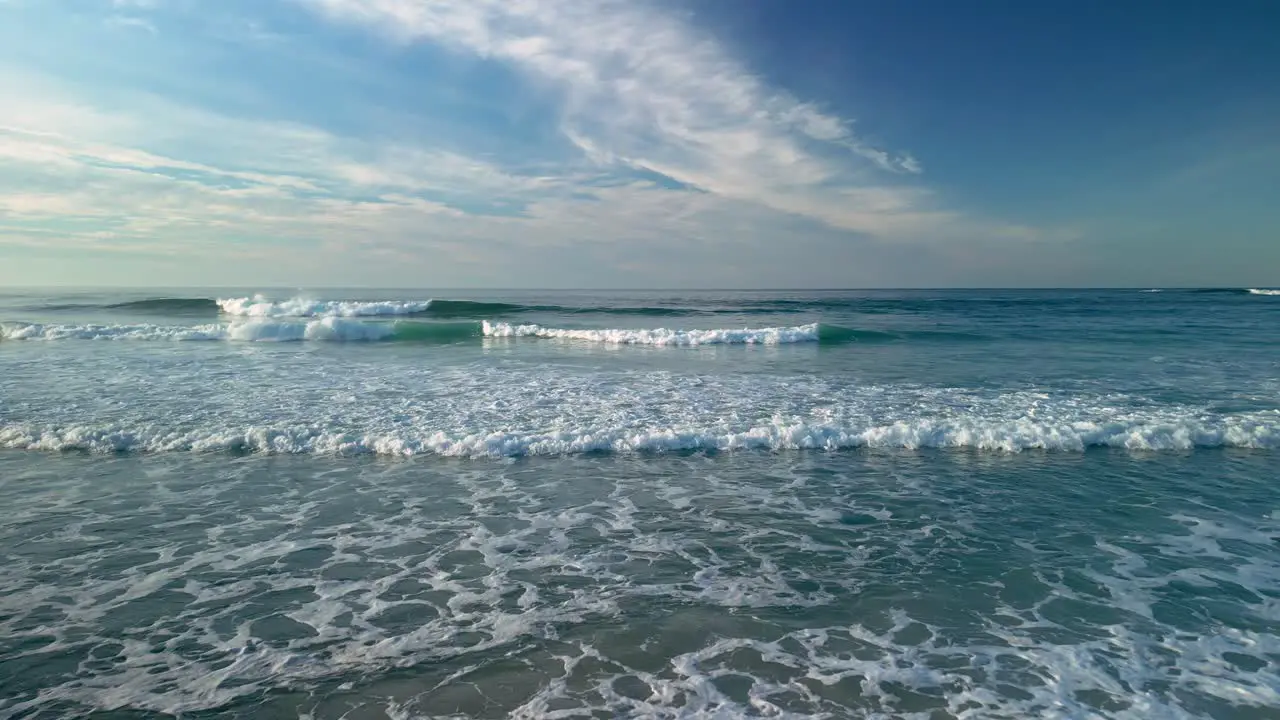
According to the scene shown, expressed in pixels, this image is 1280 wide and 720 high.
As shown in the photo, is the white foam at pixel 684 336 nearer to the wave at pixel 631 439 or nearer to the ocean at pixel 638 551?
the ocean at pixel 638 551

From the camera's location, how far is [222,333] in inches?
969

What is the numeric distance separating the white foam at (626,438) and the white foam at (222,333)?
51.5 feet

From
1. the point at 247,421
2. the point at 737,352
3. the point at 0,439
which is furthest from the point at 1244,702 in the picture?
the point at 737,352

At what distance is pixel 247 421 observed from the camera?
9.86 meters

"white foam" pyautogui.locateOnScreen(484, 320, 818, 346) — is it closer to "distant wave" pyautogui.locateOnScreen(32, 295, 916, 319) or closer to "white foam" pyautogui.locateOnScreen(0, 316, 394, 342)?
"white foam" pyautogui.locateOnScreen(0, 316, 394, 342)

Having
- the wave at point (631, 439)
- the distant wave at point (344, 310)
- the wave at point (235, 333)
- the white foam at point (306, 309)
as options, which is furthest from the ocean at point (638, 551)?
the distant wave at point (344, 310)

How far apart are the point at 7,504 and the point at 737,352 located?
17582 millimetres

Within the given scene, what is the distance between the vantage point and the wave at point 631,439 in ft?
28.6

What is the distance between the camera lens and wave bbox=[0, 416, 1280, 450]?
871cm

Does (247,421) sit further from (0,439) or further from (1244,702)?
(1244,702)

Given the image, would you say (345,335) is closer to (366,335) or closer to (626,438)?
(366,335)

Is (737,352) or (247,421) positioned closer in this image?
(247,421)

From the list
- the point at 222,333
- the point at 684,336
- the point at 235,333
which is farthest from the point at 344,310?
the point at 684,336

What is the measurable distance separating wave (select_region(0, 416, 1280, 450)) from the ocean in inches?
2.1
